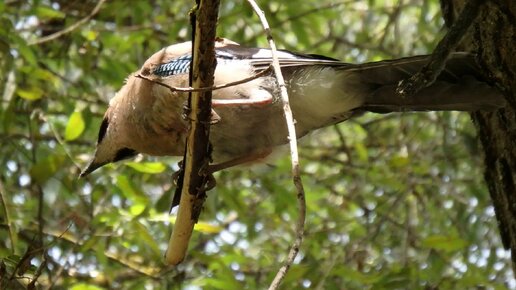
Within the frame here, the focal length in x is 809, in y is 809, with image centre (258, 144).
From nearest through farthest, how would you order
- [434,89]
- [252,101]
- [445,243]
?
1. [434,89]
2. [252,101]
3. [445,243]

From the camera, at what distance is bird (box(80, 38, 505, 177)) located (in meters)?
3.56

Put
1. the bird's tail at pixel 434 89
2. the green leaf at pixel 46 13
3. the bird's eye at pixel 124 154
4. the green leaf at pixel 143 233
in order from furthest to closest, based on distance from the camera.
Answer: the green leaf at pixel 46 13, the bird's eye at pixel 124 154, the green leaf at pixel 143 233, the bird's tail at pixel 434 89

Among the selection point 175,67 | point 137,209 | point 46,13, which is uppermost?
point 46,13

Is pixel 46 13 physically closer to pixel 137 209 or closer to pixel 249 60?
pixel 137 209

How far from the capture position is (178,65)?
3.75 meters

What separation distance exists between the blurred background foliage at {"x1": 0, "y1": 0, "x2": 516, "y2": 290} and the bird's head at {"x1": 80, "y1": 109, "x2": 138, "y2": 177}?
95 mm

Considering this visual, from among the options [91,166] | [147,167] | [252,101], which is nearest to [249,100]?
[252,101]

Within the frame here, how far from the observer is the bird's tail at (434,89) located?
9.46 feet

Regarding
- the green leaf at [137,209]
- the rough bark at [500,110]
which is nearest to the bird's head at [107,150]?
the green leaf at [137,209]

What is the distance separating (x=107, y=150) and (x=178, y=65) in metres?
0.80

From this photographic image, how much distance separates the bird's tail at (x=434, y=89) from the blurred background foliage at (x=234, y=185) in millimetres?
919

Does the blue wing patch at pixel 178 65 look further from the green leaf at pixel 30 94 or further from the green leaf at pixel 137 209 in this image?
the green leaf at pixel 30 94

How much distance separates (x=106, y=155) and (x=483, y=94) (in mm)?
2197

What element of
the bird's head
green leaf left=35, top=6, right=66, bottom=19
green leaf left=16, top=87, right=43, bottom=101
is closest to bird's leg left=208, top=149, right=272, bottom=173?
the bird's head
